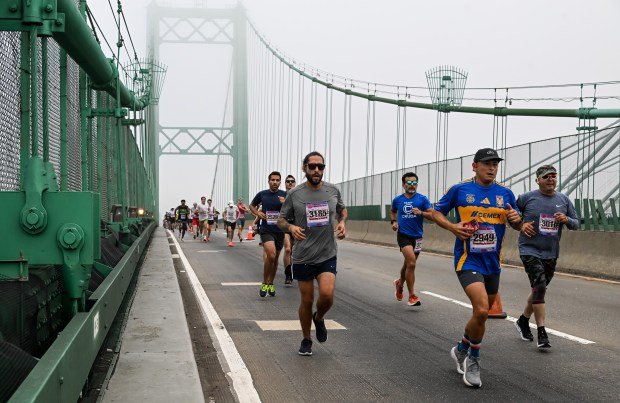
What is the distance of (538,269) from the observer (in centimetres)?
740

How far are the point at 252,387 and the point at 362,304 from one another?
4703 millimetres

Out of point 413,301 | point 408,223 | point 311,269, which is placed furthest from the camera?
point 408,223

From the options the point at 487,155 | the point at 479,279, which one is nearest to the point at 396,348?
the point at 479,279

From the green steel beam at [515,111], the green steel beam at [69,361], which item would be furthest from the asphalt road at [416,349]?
the green steel beam at [515,111]

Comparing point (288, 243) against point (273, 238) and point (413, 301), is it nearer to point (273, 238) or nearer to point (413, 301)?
Answer: point (273, 238)

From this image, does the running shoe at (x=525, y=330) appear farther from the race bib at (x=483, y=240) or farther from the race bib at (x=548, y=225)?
the race bib at (x=483, y=240)

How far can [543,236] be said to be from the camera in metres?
7.50

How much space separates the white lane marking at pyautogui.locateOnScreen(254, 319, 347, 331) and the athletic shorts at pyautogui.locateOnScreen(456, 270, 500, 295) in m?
2.22

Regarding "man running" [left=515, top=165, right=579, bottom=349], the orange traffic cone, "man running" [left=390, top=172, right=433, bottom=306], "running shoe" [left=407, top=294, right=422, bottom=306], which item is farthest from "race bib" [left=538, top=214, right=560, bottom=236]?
"man running" [left=390, top=172, right=433, bottom=306]

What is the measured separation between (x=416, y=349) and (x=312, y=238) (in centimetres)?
126

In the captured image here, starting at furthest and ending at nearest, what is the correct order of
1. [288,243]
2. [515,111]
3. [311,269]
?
[515,111] < [288,243] < [311,269]

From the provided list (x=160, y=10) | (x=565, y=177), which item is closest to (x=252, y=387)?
(x=565, y=177)

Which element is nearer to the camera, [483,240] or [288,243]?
[483,240]

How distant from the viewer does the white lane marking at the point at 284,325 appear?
7.86 m
